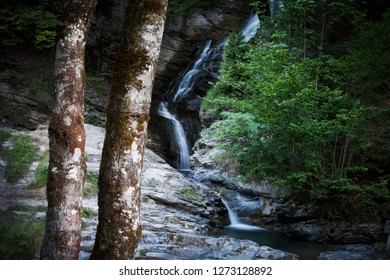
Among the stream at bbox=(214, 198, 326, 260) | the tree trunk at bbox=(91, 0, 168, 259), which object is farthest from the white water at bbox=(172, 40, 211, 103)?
the tree trunk at bbox=(91, 0, 168, 259)

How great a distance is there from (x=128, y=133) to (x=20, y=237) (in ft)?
10.7

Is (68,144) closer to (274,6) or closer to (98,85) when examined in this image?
(274,6)

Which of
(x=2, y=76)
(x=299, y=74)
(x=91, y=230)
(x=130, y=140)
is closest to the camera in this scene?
(x=130, y=140)

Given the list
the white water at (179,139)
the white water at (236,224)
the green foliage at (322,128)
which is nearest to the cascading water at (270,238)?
the white water at (236,224)

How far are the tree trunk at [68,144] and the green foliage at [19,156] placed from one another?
424 centimetres

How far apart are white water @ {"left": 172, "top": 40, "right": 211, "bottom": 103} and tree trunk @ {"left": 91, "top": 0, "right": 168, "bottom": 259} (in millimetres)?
12906

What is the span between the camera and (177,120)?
14.9 m

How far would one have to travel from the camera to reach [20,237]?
4395mm

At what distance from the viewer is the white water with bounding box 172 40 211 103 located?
15.2 metres

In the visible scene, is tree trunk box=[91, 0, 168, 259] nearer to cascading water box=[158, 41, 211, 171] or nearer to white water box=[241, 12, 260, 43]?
cascading water box=[158, 41, 211, 171]

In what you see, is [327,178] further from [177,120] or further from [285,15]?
[177,120]

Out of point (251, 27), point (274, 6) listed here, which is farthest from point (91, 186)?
point (251, 27)
